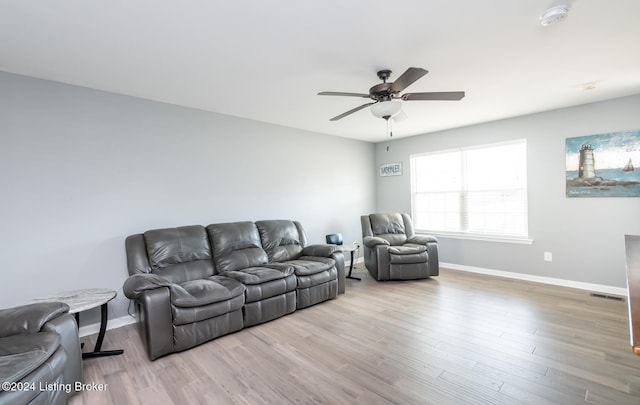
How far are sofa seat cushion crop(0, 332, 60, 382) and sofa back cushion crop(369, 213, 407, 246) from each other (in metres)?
4.22

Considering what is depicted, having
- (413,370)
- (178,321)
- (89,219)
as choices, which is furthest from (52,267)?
(413,370)

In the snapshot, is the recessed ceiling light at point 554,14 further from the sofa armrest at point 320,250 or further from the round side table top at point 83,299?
the round side table top at point 83,299

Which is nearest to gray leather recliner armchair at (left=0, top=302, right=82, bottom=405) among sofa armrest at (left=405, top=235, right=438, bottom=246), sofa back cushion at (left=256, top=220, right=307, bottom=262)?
sofa back cushion at (left=256, top=220, right=307, bottom=262)

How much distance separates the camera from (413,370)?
218cm

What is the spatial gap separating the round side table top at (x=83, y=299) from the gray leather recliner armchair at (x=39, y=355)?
0.20 metres

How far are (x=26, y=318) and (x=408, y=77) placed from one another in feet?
10.1

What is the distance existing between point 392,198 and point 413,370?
4.24 m

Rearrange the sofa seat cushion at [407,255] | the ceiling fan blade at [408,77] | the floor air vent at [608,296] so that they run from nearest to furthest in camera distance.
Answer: the ceiling fan blade at [408,77], the floor air vent at [608,296], the sofa seat cushion at [407,255]

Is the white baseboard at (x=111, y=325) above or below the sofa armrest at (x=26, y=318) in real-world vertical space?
below

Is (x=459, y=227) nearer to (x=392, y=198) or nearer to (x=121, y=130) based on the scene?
(x=392, y=198)

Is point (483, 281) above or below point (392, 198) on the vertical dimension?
below

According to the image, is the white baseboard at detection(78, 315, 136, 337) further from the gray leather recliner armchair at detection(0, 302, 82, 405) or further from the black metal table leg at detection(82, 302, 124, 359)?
the gray leather recliner armchair at detection(0, 302, 82, 405)

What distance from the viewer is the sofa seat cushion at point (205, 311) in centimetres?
250

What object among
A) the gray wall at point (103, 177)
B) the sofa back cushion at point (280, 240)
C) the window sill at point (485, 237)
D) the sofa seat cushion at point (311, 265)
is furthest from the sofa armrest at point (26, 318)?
the window sill at point (485, 237)
